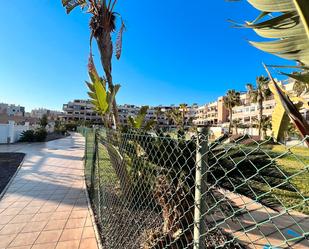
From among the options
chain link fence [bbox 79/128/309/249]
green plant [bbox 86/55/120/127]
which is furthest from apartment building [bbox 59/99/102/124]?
chain link fence [bbox 79/128/309/249]

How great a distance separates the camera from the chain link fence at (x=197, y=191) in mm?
1487

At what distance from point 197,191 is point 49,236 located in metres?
3.76

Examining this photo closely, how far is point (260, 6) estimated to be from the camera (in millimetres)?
1252

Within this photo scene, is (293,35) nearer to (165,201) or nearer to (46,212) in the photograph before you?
(165,201)

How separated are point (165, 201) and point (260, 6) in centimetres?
223

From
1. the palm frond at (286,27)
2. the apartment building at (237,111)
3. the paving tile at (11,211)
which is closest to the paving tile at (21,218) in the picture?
the paving tile at (11,211)

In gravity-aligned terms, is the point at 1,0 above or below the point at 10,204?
above

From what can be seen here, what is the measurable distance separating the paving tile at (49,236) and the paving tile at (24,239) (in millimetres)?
92

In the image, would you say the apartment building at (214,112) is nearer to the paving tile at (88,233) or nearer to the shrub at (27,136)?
the shrub at (27,136)

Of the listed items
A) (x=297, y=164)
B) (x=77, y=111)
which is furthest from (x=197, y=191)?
(x=77, y=111)

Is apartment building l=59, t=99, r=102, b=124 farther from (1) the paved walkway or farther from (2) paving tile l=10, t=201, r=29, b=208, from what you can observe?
(2) paving tile l=10, t=201, r=29, b=208

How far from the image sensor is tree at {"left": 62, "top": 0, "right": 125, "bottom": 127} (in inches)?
254

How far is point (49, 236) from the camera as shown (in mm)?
4227

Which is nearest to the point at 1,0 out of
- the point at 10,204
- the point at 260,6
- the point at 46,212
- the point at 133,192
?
the point at 10,204
